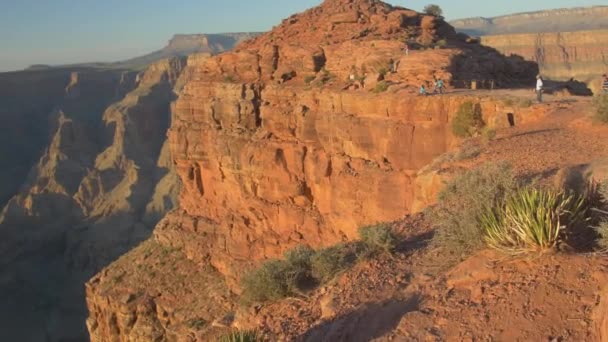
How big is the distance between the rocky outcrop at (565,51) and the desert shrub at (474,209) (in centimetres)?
7537

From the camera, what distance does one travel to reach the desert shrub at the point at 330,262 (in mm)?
8414

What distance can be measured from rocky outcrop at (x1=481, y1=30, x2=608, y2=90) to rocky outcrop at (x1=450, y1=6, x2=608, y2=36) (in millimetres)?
40762

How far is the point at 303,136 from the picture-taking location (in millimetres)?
22062

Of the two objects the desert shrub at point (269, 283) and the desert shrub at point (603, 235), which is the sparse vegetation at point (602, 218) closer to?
the desert shrub at point (603, 235)

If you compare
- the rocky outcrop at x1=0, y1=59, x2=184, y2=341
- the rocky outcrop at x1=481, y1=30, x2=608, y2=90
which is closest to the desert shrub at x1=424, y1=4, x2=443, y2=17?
the rocky outcrop at x1=0, y1=59, x2=184, y2=341

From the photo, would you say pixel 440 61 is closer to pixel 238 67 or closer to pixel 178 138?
pixel 238 67

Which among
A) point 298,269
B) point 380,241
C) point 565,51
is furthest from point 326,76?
point 565,51

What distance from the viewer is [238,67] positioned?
86.6ft

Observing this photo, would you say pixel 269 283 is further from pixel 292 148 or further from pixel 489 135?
pixel 292 148

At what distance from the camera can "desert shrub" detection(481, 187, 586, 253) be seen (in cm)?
594

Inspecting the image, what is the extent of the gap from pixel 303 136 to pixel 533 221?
16.4m

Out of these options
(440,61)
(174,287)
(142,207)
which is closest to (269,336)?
(440,61)

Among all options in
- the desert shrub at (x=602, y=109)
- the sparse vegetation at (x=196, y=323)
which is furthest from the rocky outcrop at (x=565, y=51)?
the sparse vegetation at (x=196, y=323)

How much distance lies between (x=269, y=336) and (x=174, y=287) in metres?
17.2
